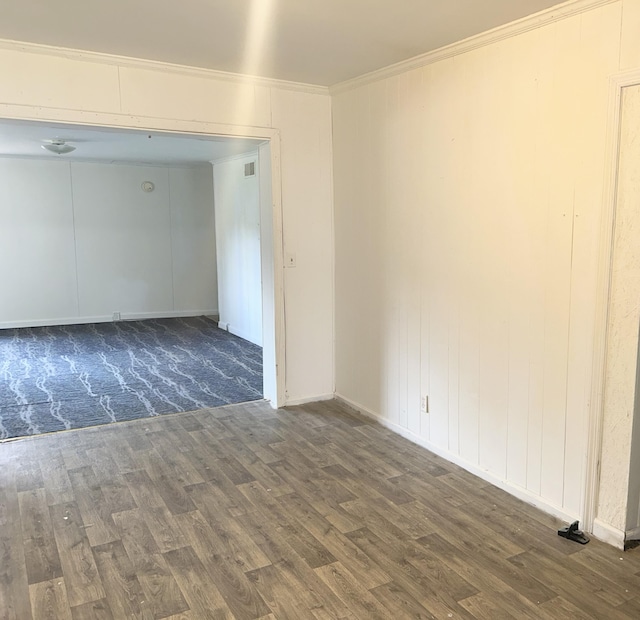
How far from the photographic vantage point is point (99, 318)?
8258 millimetres

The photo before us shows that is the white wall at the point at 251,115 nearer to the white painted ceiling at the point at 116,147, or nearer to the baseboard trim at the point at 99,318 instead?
the white painted ceiling at the point at 116,147

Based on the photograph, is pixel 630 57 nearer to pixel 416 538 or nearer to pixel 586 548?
pixel 586 548

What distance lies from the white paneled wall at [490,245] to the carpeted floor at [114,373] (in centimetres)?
161

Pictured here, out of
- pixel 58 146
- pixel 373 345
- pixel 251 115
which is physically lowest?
pixel 373 345

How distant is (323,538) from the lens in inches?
100.0

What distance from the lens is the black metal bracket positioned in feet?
8.20

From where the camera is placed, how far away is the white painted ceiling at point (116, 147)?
572cm

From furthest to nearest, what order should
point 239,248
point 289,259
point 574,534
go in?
point 239,248 < point 289,259 < point 574,534

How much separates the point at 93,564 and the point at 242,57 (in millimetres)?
2825

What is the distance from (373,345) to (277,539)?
1.77m

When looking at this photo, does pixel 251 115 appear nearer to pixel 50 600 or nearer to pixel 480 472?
pixel 480 472

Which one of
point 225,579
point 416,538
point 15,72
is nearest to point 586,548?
point 416,538

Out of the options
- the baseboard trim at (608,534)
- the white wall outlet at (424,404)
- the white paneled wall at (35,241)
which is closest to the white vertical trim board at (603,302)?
the baseboard trim at (608,534)

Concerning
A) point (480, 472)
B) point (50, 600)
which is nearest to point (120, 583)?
point (50, 600)
